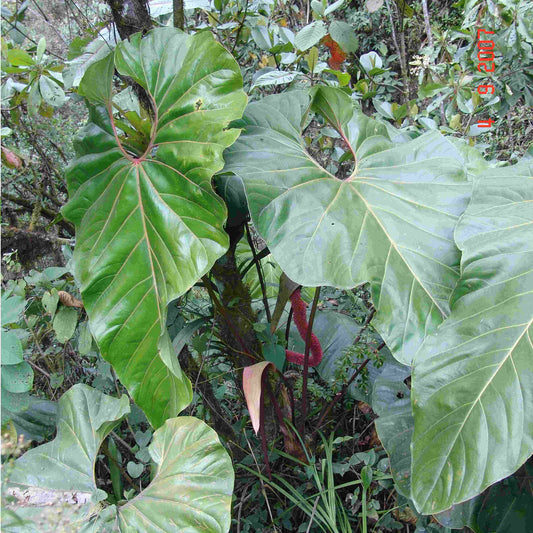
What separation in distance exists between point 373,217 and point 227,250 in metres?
0.29

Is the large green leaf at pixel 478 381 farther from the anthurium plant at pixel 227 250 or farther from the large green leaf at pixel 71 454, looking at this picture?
the large green leaf at pixel 71 454

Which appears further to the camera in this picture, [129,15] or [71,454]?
[129,15]

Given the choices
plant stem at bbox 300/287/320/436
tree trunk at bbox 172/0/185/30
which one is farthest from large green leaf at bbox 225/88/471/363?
tree trunk at bbox 172/0/185/30

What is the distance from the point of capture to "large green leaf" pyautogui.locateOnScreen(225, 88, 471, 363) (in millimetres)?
811

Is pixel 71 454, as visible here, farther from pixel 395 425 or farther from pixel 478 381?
pixel 478 381

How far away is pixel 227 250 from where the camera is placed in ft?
3.08

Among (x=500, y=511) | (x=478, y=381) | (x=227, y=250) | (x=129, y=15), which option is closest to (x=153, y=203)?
(x=227, y=250)

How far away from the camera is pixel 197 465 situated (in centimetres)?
93

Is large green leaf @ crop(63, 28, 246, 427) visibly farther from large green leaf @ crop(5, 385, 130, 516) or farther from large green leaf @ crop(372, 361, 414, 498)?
large green leaf @ crop(372, 361, 414, 498)

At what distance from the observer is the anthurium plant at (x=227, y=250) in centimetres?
76

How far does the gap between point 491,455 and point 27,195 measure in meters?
1.86

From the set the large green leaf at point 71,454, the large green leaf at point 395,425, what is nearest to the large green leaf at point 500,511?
the large green leaf at point 395,425

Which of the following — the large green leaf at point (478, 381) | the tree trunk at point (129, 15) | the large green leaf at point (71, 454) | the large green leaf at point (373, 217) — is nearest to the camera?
the large green leaf at point (478, 381)

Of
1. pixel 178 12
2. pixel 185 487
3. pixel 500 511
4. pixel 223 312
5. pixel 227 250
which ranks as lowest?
pixel 500 511
